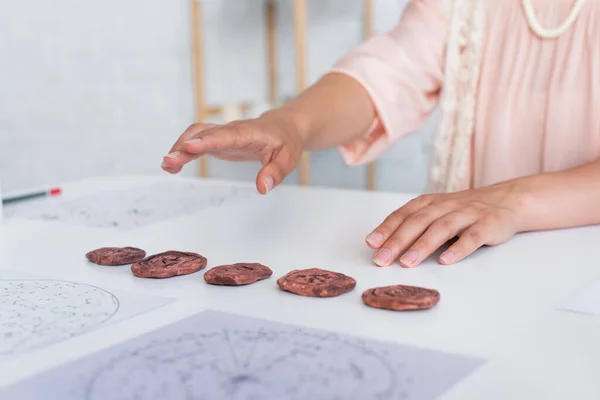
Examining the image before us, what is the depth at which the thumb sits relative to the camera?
2.52ft

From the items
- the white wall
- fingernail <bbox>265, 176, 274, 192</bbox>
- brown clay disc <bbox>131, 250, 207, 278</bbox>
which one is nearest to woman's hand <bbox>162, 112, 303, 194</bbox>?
fingernail <bbox>265, 176, 274, 192</bbox>

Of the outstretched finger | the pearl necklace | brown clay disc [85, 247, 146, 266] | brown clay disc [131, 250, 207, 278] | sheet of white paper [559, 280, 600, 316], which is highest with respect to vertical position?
the pearl necklace

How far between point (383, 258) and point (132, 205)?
0.49m

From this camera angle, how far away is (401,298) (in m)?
0.55

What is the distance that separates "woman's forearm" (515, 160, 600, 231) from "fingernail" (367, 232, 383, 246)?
0.18 m

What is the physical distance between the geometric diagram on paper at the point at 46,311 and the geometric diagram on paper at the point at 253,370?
77 mm

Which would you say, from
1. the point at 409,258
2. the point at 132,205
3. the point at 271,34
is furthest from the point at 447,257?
Result: the point at 271,34

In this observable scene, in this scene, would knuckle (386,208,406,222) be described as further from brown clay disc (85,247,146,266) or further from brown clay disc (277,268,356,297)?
brown clay disc (85,247,146,266)

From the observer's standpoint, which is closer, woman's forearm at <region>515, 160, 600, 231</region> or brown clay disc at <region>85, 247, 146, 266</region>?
brown clay disc at <region>85, 247, 146, 266</region>

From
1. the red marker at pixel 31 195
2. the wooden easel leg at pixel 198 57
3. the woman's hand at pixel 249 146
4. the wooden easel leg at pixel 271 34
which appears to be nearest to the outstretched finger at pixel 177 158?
the woman's hand at pixel 249 146

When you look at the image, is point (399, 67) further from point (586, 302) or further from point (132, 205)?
point (586, 302)

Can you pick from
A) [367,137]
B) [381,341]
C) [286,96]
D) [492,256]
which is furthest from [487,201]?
[286,96]

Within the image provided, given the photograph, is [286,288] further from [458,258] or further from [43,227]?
[43,227]

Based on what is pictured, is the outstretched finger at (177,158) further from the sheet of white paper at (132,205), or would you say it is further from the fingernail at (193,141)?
the sheet of white paper at (132,205)
